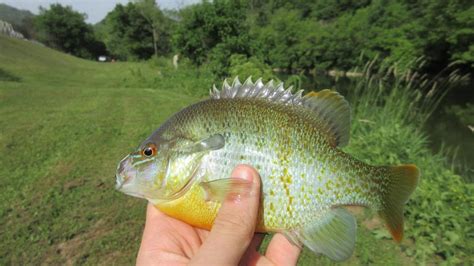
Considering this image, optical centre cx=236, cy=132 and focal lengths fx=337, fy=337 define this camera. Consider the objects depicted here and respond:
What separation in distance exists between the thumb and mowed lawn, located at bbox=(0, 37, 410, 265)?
294 centimetres

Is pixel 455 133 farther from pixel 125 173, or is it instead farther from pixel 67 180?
pixel 125 173

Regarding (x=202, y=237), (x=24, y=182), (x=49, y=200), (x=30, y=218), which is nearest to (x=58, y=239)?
(x=30, y=218)

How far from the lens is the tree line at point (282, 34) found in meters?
22.0

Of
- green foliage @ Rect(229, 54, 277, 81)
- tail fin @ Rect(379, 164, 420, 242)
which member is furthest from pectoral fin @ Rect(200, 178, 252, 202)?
green foliage @ Rect(229, 54, 277, 81)

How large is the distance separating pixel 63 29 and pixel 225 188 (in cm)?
7776

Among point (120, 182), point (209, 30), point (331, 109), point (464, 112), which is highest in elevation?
point (209, 30)

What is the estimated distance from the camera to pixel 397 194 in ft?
6.69

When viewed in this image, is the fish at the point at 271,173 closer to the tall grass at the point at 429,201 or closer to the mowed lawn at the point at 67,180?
the mowed lawn at the point at 67,180

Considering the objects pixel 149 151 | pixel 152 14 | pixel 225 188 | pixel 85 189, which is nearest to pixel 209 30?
pixel 85 189

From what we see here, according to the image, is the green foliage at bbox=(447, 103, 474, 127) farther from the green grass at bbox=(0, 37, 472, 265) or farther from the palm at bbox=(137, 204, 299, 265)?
the palm at bbox=(137, 204, 299, 265)

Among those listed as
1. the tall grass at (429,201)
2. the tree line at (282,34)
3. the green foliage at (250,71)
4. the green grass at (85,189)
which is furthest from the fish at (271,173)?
the tree line at (282,34)

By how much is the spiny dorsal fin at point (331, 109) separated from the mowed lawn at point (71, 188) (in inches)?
111

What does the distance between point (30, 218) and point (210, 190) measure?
4208 millimetres

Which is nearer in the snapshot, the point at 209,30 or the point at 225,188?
the point at 225,188
